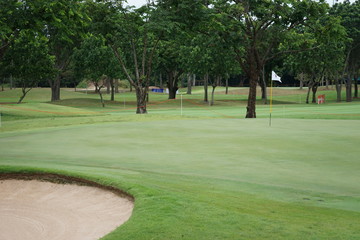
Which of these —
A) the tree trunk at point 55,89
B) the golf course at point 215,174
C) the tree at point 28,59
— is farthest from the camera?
the tree trunk at point 55,89

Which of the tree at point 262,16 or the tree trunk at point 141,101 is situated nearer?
the tree at point 262,16

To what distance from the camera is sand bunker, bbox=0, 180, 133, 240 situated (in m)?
6.55

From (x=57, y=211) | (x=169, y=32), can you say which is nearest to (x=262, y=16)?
(x=169, y=32)

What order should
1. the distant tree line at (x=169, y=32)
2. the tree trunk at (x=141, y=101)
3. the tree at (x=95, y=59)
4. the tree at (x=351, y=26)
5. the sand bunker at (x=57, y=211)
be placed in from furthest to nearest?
the tree at (x=351, y=26), the tree at (x=95, y=59), the tree trunk at (x=141, y=101), the distant tree line at (x=169, y=32), the sand bunker at (x=57, y=211)

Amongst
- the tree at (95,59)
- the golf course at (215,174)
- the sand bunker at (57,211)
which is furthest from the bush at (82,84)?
the sand bunker at (57,211)

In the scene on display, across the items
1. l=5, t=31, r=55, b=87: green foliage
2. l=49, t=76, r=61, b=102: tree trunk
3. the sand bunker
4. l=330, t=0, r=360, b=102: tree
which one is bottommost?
the sand bunker

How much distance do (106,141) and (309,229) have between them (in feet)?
38.5

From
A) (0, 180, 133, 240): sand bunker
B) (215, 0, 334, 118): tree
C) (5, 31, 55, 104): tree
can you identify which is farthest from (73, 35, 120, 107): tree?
(0, 180, 133, 240): sand bunker

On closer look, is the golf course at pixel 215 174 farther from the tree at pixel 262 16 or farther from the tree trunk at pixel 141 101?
the tree trunk at pixel 141 101

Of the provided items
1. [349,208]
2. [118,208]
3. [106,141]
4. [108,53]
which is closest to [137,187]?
[118,208]

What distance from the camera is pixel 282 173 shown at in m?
10.9

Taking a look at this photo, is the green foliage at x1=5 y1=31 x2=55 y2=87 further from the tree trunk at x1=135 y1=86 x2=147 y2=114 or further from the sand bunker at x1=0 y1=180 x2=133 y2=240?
the sand bunker at x1=0 y1=180 x2=133 y2=240

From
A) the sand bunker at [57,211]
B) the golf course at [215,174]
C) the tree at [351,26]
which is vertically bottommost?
the sand bunker at [57,211]

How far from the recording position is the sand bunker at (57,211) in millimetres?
6551
